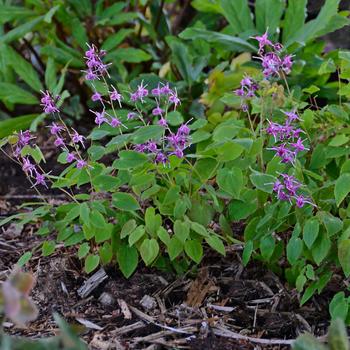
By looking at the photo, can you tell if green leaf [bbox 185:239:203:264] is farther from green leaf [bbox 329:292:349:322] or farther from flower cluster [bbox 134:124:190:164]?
green leaf [bbox 329:292:349:322]

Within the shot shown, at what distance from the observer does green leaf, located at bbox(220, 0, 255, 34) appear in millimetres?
3352

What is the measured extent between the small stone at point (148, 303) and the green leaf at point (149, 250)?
0.18 meters

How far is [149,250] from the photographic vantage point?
7.37ft

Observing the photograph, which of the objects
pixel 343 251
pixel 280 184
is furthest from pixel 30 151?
pixel 343 251

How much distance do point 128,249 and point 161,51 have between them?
1659 millimetres

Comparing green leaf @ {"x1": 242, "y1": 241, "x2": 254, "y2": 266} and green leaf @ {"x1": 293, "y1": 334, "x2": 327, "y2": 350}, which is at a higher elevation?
green leaf @ {"x1": 293, "y1": 334, "x2": 327, "y2": 350}

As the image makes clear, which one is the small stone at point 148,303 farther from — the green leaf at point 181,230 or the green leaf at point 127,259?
the green leaf at point 181,230

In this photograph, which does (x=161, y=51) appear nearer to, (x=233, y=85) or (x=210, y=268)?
(x=233, y=85)

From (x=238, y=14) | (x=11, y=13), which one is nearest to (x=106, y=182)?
(x=238, y=14)

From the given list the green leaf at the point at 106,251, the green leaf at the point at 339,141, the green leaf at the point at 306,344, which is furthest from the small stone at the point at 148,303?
the green leaf at the point at 306,344

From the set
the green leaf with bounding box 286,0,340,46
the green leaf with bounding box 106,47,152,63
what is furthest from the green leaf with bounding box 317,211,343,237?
the green leaf with bounding box 106,47,152,63

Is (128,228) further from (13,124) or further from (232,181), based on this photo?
(13,124)

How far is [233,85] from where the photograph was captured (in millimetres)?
3135

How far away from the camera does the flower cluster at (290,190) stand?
2105 mm
